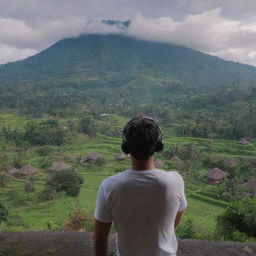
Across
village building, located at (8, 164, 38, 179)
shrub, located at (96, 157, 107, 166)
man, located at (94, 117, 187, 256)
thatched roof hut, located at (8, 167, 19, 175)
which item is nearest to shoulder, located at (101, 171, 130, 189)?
man, located at (94, 117, 187, 256)

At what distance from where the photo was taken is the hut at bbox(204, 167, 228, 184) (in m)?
20.1

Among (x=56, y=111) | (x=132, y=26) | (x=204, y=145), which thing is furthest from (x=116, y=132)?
(x=132, y=26)

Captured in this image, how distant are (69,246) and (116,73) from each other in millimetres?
100729

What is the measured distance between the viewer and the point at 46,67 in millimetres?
117250

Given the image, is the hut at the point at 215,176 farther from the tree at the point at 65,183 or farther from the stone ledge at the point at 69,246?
the stone ledge at the point at 69,246

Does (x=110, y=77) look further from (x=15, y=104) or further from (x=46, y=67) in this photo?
(x=15, y=104)

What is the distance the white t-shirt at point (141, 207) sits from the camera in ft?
4.28

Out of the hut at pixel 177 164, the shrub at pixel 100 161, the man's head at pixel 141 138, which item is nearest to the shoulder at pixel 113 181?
the man's head at pixel 141 138

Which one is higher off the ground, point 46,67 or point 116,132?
point 46,67

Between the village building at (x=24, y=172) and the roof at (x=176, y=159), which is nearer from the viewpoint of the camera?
the village building at (x=24, y=172)

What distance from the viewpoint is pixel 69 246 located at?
2.33m

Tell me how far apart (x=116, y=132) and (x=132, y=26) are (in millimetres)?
128298

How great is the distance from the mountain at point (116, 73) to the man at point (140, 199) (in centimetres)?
5499

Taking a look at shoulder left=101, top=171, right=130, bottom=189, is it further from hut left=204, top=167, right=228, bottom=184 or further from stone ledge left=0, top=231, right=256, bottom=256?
hut left=204, top=167, right=228, bottom=184
